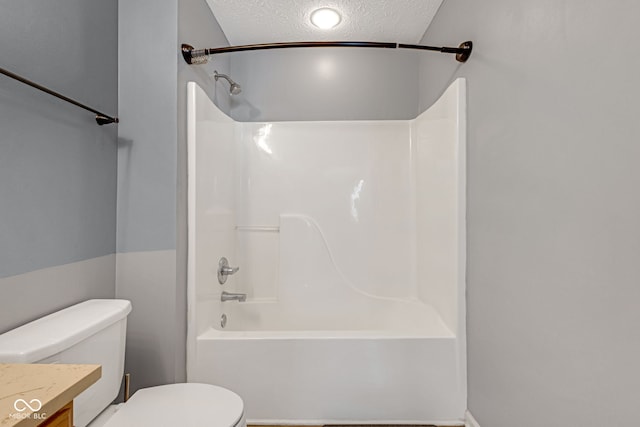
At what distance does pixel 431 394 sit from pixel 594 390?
0.95 metres

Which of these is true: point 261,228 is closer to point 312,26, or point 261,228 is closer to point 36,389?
point 312,26

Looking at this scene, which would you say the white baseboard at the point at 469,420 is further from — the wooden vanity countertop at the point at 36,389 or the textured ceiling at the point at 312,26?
the textured ceiling at the point at 312,26

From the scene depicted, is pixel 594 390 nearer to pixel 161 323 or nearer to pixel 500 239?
pixel 500 239

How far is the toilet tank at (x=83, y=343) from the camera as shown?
1.04 meters

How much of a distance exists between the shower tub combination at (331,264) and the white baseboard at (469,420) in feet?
0.10

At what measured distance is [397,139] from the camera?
2.70m

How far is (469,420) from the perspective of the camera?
175cm

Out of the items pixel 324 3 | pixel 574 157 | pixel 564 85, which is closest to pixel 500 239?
pixel 574 157

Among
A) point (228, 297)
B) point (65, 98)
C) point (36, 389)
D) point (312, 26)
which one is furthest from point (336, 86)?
point (36, 389)

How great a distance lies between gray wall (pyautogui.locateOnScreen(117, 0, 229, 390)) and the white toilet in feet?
0.80

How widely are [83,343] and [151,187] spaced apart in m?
0.76

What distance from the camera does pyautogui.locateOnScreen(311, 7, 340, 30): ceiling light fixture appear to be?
2.27 meters

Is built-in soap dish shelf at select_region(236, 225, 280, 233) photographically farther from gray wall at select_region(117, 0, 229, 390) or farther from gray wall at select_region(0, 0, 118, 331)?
gray wall at select_region(0, 0, 118, 331)

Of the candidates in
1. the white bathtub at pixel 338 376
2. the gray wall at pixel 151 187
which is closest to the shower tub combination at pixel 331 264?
the white bathtub at pixel 338 376
